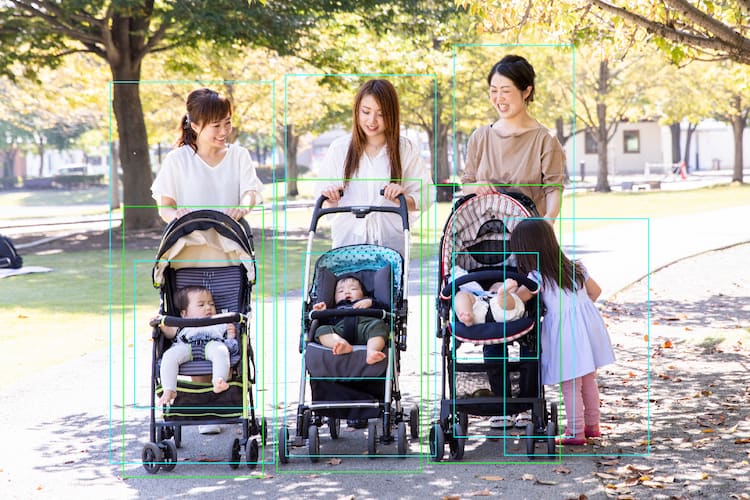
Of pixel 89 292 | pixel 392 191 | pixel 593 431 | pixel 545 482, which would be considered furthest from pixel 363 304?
pixel 89 292

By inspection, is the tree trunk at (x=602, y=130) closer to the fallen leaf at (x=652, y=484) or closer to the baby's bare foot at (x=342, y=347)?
the baby's bare foot at (x=342, y=347)

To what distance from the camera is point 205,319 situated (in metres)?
5.86

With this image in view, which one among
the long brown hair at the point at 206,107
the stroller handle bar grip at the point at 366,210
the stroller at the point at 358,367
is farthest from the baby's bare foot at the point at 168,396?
the long brown hair at the point at 206,107

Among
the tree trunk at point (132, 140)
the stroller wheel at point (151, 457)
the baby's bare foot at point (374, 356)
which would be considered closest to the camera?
the stroller wheel at point (151, 457)

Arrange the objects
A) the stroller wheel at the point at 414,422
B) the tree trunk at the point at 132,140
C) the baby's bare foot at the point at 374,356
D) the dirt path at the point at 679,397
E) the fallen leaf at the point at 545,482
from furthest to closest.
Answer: the tree trunk at the point at 132,140 < the stroller wheel at the point at 414,422 < the baby's bare foot at the point at 374,356 < the dirt path at the point at 679,397 < the fallen leaf at the point at 545,482

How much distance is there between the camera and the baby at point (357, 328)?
5.88 metres

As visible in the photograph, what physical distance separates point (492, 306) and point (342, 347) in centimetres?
87

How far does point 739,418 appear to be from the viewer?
6.89 metres

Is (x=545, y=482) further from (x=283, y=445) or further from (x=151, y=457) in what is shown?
(x=151, y=457)

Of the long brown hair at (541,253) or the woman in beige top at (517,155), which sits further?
the woman in beige top at (517,155)

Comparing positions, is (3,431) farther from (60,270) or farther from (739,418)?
(60,270)

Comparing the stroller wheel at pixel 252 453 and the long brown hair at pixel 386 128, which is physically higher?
the long brown hair at pixel 386 128

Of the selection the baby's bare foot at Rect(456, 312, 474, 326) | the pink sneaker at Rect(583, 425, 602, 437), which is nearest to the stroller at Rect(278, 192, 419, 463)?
the baby's bare foot at Rect(456, 312, 474, 326)

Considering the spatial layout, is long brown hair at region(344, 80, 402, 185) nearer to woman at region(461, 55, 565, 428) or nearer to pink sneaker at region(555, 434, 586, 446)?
woman at region(461, 55, 565, 428)
